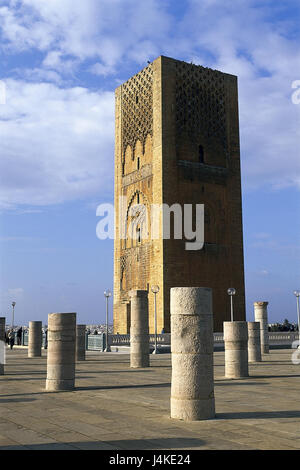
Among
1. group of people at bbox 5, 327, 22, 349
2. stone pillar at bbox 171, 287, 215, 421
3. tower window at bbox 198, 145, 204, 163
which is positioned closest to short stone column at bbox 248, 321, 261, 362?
stone pillar at bbox 171, 287, 215, 421

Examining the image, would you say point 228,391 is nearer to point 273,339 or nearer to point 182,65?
point 273,339

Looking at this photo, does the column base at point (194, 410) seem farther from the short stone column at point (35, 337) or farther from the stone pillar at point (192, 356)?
the short stone column at point (35, 337)

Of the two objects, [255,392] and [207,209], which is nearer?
[255,392]

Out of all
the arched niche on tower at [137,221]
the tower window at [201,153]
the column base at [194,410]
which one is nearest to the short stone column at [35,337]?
the arched niche on tower at [137,221]

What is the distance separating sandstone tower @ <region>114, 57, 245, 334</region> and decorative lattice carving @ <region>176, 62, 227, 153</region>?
0.07 m

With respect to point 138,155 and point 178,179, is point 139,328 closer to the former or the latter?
point 178,179

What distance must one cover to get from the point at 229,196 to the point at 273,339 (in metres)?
10.6

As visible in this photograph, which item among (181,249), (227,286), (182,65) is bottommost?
(227,286)

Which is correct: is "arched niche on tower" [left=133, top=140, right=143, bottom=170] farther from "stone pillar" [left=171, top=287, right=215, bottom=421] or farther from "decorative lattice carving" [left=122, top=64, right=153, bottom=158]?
"stone pillar" [left=171, top=287, right=215, bottom=421]

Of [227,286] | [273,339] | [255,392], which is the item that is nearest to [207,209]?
[227,286]

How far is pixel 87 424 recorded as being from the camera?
7375 millimetres

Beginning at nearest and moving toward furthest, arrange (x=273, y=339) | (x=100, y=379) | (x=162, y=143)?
(x=100, y=379)
(x=273, y=339)
(x=162, y=143)

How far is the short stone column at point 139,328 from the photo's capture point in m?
18.1
